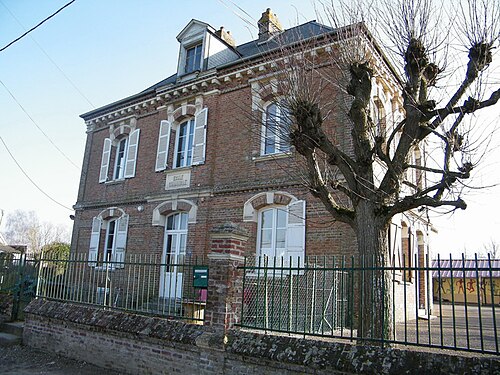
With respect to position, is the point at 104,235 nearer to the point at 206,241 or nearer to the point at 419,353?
the point at 206,241

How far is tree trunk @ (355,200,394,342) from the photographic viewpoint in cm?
541

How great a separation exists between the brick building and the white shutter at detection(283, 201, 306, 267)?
28mm

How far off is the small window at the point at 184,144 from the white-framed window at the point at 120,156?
204cm

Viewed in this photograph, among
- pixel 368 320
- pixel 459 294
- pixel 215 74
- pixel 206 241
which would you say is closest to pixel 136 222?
pixel 206 241

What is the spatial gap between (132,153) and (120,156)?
143cm

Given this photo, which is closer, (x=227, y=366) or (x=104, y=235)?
(x=227, y=366)

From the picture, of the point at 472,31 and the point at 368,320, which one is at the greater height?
the point at 472,31

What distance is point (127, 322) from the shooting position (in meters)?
6.72

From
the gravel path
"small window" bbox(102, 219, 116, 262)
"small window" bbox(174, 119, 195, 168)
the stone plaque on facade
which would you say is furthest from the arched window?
"small window" bbox(102, 219, 116, 262)

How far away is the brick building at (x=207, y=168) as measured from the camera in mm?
10867

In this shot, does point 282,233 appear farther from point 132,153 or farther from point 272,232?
point 132,153

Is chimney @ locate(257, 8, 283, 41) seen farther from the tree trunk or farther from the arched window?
the tree trunk

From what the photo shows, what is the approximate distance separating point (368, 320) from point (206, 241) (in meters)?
7.40

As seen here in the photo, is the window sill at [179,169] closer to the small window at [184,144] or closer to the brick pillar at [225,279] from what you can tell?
the small window at [184,144]
